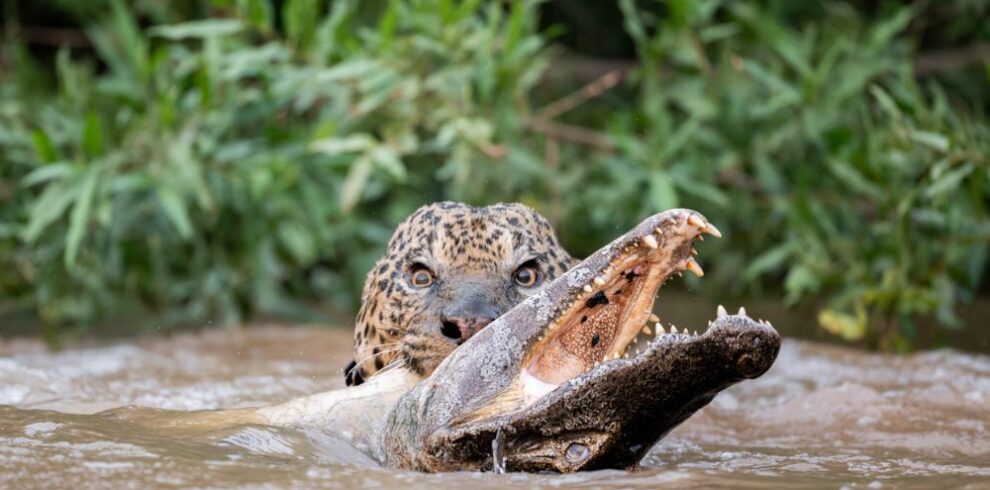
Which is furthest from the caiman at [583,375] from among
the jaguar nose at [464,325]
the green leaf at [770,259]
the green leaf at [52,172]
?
the green leaf at [52,172]

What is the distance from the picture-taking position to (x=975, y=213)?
22.9ft

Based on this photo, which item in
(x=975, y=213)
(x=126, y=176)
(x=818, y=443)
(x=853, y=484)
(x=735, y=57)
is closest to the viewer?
(x=853, y=484)

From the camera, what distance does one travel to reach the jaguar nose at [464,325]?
447 centimetres

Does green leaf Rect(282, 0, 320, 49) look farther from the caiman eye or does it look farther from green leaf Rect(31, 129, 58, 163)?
the caiman eye

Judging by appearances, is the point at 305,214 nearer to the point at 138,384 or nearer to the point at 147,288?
the point at 147,288

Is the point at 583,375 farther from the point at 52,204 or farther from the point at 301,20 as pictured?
the point at 52,204

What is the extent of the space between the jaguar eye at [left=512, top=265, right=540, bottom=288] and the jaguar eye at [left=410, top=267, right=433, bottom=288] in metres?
Result: 0.33

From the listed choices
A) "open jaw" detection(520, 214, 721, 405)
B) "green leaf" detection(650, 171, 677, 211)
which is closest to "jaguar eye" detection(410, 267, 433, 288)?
"open jaw" detection(520, 214, 721, 405)

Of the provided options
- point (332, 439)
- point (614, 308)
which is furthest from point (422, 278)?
point (614, 308)

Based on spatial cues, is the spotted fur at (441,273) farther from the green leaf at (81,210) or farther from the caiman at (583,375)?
the green leaf at (81,210)

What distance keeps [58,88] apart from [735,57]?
4.23 m

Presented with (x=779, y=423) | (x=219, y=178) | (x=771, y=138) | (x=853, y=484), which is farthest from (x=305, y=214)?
(x=853, y=484)

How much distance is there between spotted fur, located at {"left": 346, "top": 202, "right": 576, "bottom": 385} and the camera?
474 cm

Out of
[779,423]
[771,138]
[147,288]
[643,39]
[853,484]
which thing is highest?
[643,39]
